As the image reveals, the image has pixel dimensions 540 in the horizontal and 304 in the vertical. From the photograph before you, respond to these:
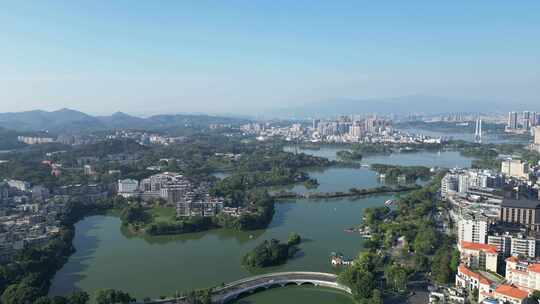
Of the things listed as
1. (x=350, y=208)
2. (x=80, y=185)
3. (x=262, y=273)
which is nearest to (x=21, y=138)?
(x=80, y=185)

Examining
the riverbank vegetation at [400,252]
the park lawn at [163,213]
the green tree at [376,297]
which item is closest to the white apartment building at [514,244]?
the riverbank vegetation at [400,252]

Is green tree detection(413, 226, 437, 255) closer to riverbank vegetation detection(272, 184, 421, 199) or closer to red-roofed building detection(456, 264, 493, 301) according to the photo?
red-roofed building detection(456, 264, 493, 301)

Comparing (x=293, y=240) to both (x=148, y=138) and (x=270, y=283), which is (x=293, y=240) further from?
(x=148, y=138)

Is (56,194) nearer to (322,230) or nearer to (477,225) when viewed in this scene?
(322,230)

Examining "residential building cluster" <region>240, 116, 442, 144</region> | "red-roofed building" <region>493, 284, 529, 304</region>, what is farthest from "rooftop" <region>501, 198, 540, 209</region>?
"residential building cluster" <region>240, 116, 442, 144</region>

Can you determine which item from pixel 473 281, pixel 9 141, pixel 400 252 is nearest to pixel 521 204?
pixel 400 252

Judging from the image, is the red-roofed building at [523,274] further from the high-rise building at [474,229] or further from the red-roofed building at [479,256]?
the high-rise building at [474,229]

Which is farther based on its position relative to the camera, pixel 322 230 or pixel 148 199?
pixel 148 199
